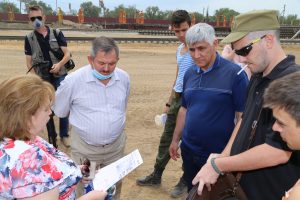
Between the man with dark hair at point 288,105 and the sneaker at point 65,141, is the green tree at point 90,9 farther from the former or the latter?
the man with dark hair at point 288,105

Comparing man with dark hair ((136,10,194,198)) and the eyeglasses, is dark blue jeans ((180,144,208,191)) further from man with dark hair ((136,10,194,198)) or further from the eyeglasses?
the eyeglasses

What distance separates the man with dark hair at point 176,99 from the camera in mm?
4309

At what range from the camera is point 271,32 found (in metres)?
2.35

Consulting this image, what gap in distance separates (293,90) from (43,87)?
4.02 ft

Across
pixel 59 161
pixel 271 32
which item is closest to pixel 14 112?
pixel 59 161

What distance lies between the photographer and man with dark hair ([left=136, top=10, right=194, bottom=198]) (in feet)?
14.1

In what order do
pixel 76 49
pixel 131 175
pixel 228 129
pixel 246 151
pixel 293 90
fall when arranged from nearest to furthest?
pixel 293 90 → pixel 246 151 → pixel 228 129 → pixel 131 175 → pixel 76 49

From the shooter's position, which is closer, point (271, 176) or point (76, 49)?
point (271, 176)

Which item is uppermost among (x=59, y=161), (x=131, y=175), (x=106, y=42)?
(x=106, y=42)

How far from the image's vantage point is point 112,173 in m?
2.38

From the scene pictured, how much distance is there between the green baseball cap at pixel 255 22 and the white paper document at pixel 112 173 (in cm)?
105

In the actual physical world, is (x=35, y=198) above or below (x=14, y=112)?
below

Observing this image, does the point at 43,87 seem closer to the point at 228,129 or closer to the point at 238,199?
the point at 238,199

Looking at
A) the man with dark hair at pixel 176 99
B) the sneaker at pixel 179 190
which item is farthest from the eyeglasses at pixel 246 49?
the sneaker at pixel 179 190
